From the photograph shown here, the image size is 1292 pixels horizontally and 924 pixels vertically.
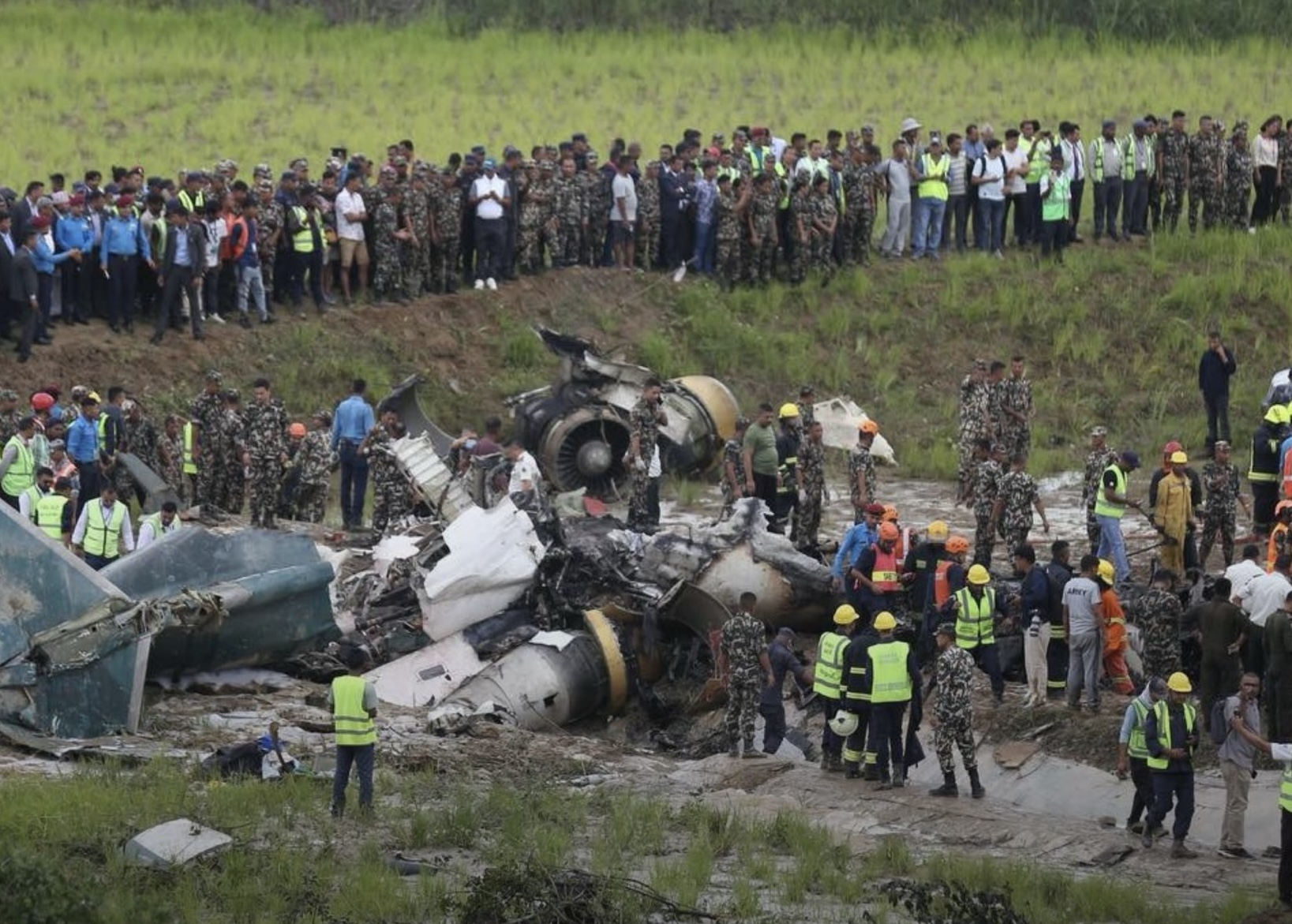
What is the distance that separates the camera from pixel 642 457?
2347 cm

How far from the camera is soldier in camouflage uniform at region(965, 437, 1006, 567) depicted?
21.5 meters

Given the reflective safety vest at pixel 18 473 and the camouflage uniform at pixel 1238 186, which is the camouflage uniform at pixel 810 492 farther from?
the camouflage uniform at pixel 1238 186

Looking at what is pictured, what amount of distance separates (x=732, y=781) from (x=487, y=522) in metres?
3.91

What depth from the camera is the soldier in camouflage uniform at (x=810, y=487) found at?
22.8m

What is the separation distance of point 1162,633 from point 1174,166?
47.9ft

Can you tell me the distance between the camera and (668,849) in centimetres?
1553

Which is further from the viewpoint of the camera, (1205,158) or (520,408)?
(1205,158)

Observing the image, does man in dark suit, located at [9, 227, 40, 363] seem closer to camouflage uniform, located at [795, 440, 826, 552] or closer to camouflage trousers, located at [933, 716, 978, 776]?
camouflage uniform, located at [795, 440, 826, 552]

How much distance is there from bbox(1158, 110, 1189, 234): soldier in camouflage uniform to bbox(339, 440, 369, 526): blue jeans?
41.5 ft

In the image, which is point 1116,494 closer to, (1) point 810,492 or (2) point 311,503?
(1) point 810,492

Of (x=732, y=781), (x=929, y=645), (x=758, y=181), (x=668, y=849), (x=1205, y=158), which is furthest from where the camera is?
(x=1205, y=158)

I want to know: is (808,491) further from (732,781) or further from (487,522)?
(732,781)

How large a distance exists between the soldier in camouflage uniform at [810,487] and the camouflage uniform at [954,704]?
5.81 m

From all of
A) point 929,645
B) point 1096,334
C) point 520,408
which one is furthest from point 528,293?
point 929,645
